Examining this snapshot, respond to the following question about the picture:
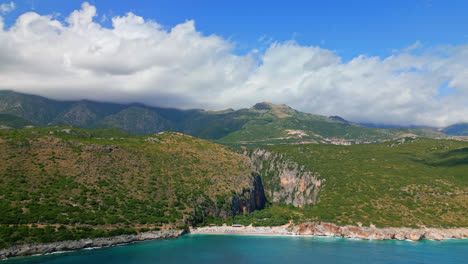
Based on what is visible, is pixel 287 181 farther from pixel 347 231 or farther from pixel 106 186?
pixel 106 186

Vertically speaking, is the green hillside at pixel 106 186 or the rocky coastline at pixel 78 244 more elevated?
the green hillside at pixel 106 186

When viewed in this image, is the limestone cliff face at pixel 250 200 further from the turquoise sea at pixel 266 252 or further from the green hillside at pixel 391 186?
the turquoise sea at pixel 266 252

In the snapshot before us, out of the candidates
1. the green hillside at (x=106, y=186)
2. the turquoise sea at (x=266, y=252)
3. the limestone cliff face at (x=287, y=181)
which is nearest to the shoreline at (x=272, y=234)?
the turquoise sea at (x=266, y=252)

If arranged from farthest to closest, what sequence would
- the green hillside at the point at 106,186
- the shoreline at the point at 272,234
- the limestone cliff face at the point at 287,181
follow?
1. the limestone cliff face at the point at 287,181
2. the green hillside at the point at 106,186
3. the shoreline at the point at 272,234

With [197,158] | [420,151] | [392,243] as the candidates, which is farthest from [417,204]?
[197,158]

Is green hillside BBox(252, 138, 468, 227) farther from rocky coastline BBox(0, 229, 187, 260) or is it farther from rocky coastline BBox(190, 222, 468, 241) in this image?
rocky coastline BBox(0, 229, 187, 260)
